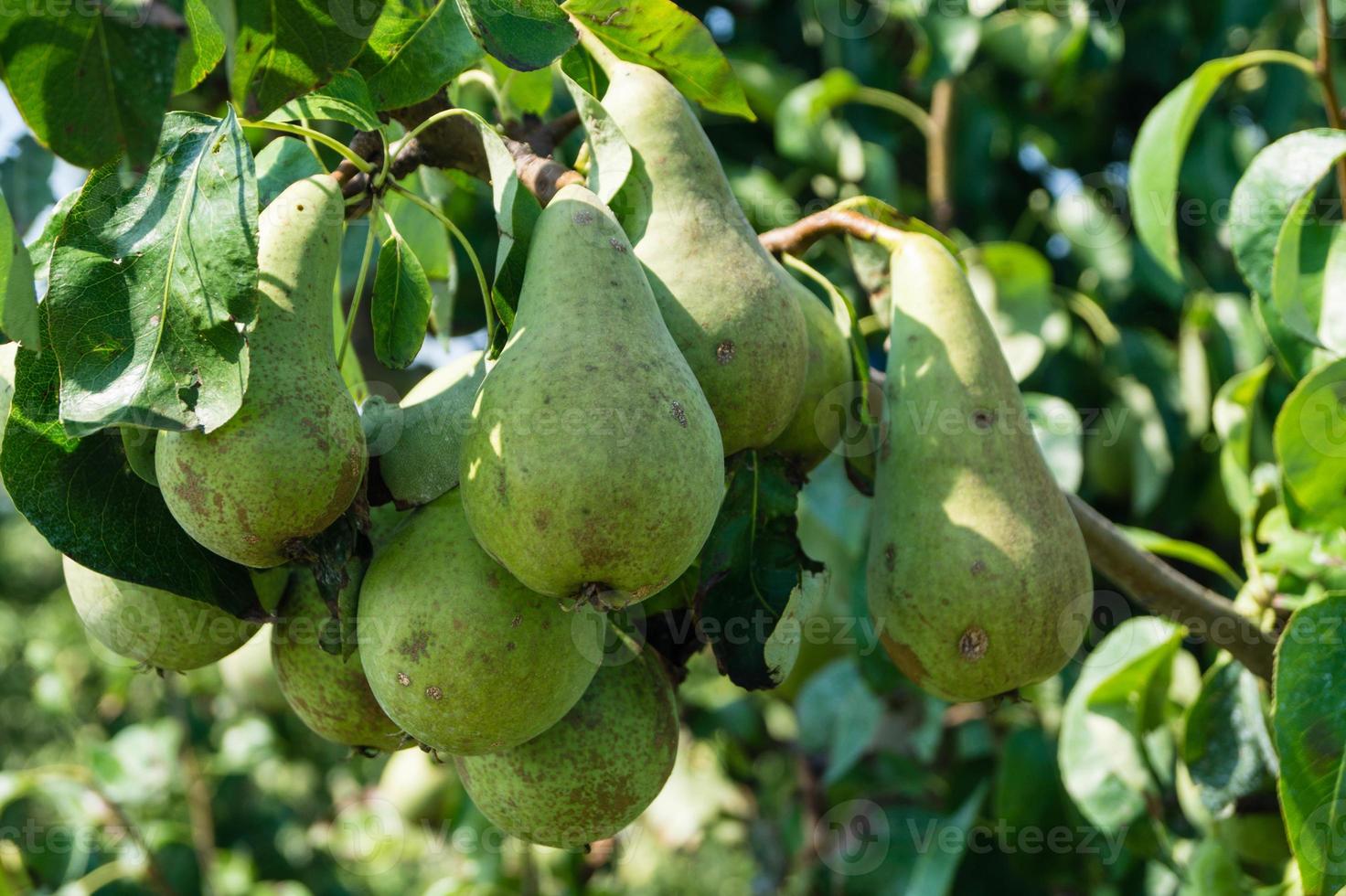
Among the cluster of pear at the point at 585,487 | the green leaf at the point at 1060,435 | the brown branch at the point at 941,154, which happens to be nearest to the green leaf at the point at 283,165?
the cluster of pear at the point at 585,487

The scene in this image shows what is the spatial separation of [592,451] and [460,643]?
0.60 feet

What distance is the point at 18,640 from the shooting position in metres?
6.18

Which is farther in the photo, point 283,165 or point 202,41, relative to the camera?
point 283,165

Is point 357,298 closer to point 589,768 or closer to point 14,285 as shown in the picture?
point 14,285

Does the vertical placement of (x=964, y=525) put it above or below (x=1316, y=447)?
above

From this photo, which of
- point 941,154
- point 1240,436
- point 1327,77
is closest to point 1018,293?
point 941,154

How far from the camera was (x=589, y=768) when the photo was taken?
3.15 feet

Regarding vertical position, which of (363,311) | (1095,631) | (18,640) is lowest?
(18,640)

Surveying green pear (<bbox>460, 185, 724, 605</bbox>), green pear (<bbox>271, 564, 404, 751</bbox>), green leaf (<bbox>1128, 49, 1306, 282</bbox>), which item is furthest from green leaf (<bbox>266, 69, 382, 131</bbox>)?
green leaf (<bbox>1128, 49, 1306, 282</bbox>)

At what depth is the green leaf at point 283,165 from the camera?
3.47 feet

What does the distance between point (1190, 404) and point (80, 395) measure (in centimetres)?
208

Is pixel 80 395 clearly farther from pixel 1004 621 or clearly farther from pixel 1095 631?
pixel 1095 631

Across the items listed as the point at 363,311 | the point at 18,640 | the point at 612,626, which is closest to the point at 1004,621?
the point at 612,626

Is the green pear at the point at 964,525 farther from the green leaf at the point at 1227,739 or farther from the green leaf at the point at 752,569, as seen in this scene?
the green leaf at the point at 1227,739
